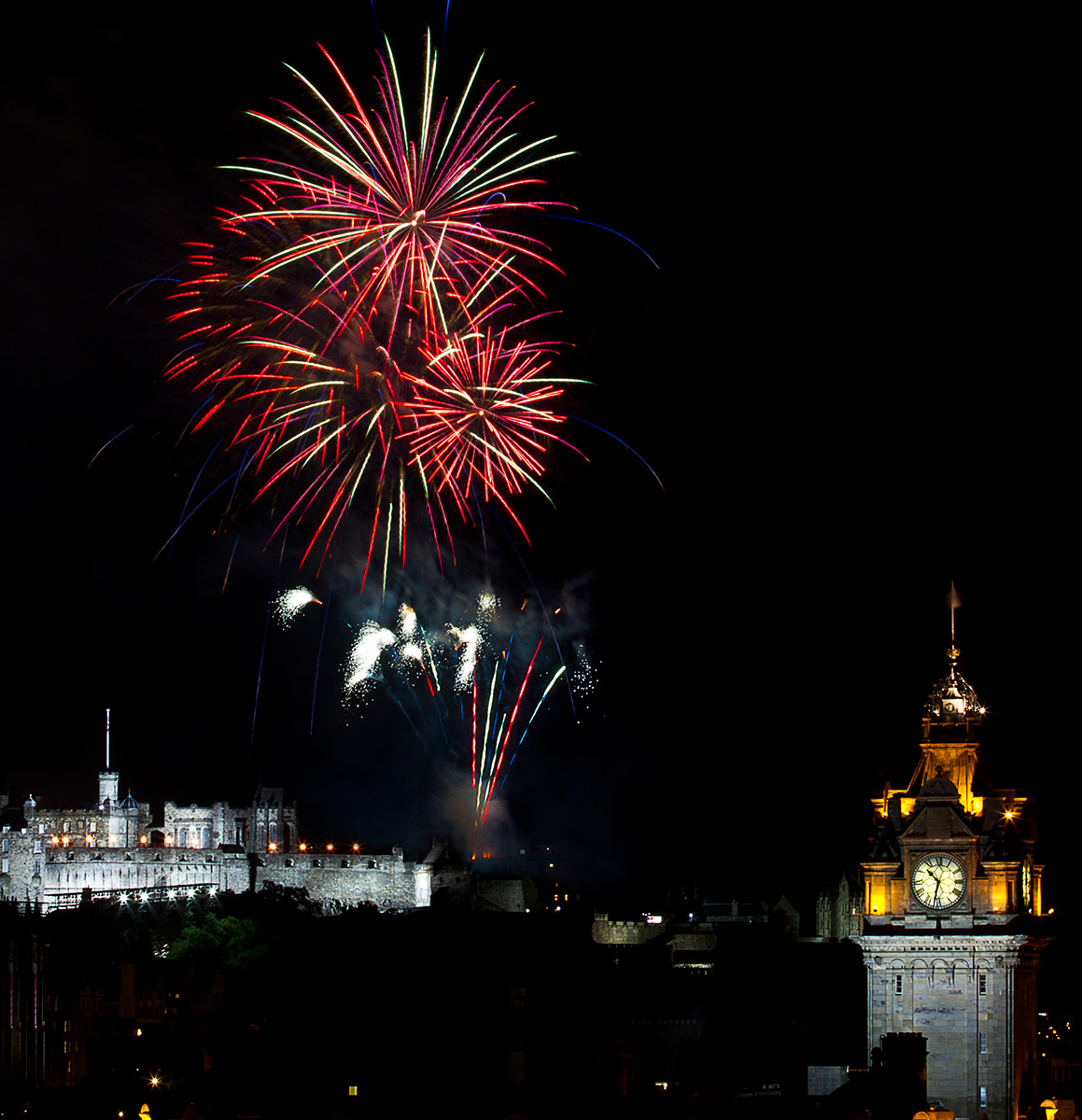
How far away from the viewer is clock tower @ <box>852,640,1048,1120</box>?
2159cm

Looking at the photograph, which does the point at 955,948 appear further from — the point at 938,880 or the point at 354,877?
the point at 354,877

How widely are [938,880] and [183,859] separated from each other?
196 feet

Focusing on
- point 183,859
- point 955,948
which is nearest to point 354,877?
point 183,859

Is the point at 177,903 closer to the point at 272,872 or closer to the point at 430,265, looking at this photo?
the point at 272,872

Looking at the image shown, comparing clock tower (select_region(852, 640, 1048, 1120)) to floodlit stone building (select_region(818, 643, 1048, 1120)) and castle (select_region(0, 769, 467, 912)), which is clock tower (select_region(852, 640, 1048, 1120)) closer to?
floodlit stone building (select_region(818, 643, 1048, 1120))

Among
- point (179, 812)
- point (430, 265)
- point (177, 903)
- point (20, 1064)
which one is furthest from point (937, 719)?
point (179, 812)

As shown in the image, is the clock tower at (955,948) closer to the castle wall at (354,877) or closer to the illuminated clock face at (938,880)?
the illuminated clock face at (938,880)

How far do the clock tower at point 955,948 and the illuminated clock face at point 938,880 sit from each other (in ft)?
0.04

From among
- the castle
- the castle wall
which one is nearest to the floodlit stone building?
the castle

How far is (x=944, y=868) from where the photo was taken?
21984mm

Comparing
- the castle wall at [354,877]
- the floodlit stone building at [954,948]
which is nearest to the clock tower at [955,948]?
the floodlit stone building at [954,948]

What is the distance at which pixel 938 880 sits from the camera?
22.0 metres

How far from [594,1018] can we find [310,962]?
47.1 ft

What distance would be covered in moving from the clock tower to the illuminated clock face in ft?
0.04
